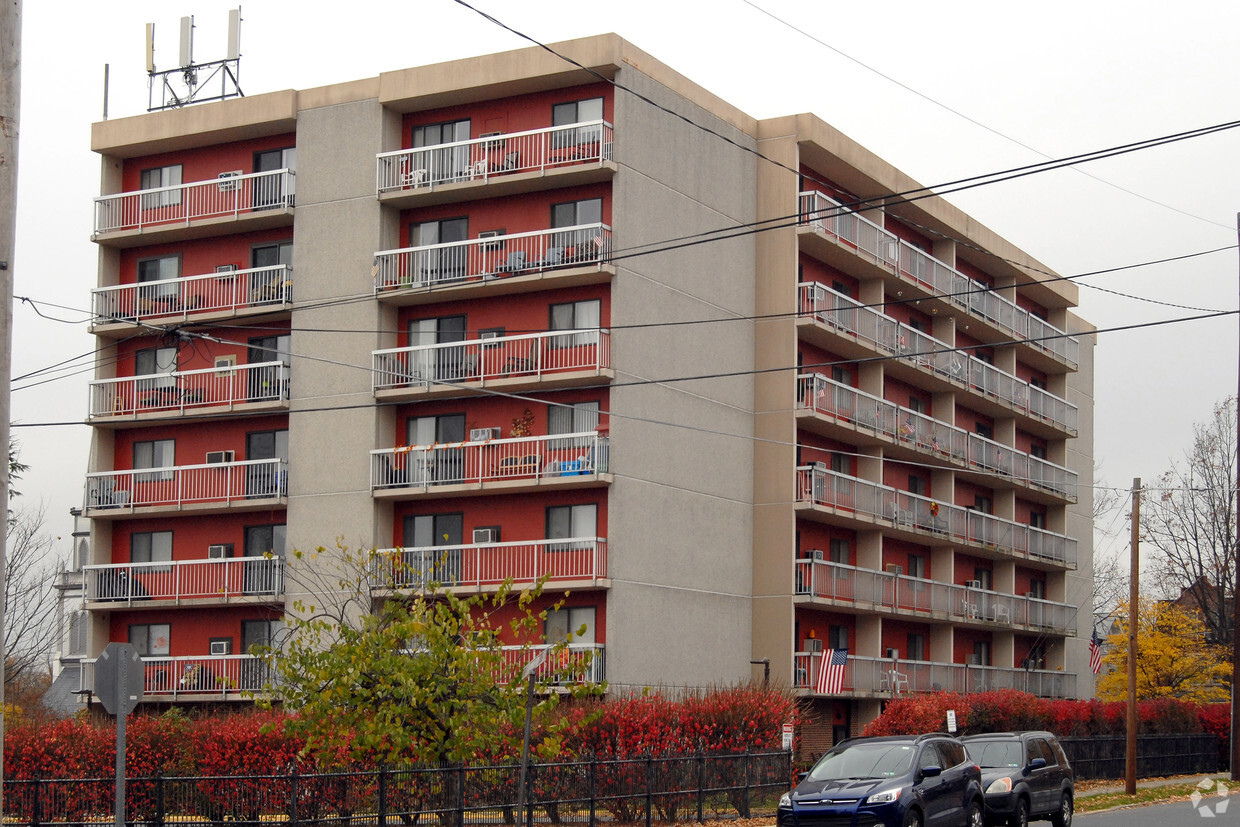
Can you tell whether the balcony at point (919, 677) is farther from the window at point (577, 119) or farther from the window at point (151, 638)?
the window at point (151, 638)

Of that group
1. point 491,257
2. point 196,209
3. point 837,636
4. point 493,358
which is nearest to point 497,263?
point 491,257

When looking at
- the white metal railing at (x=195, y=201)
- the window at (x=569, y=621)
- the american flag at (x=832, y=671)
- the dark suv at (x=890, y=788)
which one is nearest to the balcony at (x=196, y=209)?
the white metal railing at (x=195, y=201)

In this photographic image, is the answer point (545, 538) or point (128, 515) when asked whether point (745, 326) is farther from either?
point (128, 515)

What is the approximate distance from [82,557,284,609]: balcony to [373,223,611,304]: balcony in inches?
306

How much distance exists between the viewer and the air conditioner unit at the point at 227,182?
42.5 meters

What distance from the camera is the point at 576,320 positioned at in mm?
38906

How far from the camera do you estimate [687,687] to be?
3722cm

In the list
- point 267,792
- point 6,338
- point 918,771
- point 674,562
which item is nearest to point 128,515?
point 674,562

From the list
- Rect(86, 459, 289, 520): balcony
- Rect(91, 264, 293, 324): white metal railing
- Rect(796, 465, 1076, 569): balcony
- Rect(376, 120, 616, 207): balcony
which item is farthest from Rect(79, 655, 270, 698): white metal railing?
Rect(796, 465, 1076, 569): balcony

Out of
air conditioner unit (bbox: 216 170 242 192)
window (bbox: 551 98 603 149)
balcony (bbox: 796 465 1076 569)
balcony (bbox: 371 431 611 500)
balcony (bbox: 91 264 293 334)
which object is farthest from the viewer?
balcony (bbox: 796 465 1076 569)

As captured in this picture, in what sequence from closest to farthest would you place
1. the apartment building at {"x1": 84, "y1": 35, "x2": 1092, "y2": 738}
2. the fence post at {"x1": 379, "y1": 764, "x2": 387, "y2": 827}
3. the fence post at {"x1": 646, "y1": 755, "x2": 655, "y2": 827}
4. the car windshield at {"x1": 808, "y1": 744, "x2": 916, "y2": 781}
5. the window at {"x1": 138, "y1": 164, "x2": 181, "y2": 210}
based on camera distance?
1. the fence post at {"x1": 379, "y1": 764, "x2": 387, "y2": 827}
2. the car windshield at {"x1": 808, "y1": 744, "x2": 916, "y2": 781}
3. the fence post at {"x1": 646, "y1": 755, "x2": 655, "y2": 827}
4. the apartment building at {"x1": 84, "y1": 35, "x2": 1092, "y2": 738}
5. the window at {"x1": 138, "y1": 164, "x2": 181, "y2": 210}

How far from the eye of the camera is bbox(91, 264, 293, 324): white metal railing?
4178 centimetres

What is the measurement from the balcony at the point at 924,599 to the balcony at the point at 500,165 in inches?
476

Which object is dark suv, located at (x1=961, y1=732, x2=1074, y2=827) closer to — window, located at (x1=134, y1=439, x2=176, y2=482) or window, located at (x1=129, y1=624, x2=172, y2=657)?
window, located at (x1=129, y1=624, x2=172, y2=657)
